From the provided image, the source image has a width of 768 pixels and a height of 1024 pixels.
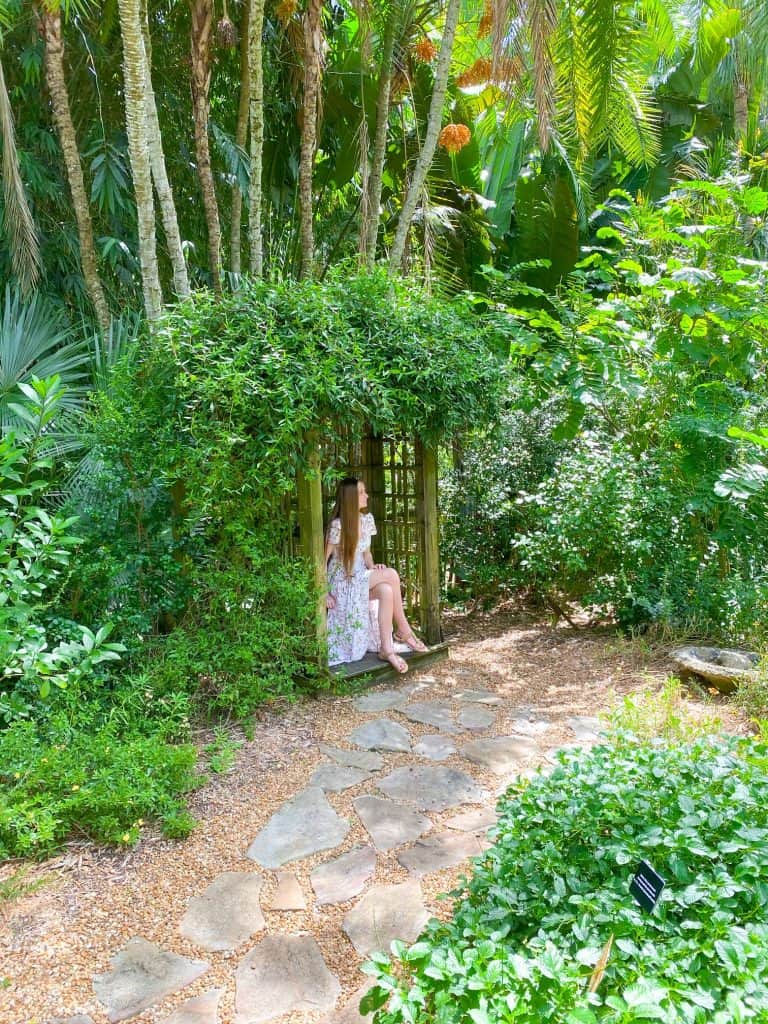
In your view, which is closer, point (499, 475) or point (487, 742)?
point (487, 742)

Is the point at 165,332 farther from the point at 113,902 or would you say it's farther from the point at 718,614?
the point at 718,614

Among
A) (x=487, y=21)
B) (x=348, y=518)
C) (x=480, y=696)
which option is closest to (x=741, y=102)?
(x=487, y=21)

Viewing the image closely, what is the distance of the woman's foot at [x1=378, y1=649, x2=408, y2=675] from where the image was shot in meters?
5.39

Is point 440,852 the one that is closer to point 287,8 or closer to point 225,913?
point 225,913

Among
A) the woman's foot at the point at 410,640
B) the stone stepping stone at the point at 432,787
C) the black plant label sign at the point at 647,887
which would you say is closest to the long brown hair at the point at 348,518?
the woman's foot at the point at 410,640

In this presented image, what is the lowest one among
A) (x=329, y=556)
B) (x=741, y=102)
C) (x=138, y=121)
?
(x=329, y=556)

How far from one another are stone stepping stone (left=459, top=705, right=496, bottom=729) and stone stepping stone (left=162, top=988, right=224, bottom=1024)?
7.97ft

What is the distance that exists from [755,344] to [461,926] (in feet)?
15.8

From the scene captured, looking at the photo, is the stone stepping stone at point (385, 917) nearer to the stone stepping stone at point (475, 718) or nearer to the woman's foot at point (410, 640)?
the stone stepping stone at point (475, 718)

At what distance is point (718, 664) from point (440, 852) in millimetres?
2873

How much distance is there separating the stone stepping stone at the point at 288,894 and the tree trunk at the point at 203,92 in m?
3.91

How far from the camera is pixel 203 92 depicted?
5410 mm

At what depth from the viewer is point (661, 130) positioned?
11.0m

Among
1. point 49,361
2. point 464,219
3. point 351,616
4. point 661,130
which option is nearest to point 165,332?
point 49,361
